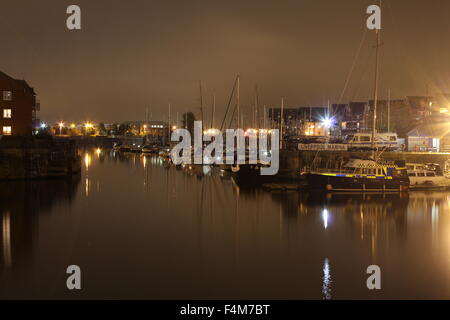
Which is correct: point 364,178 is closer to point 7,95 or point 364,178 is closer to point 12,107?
point 12,107

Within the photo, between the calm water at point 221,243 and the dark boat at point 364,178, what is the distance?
1.09 meters

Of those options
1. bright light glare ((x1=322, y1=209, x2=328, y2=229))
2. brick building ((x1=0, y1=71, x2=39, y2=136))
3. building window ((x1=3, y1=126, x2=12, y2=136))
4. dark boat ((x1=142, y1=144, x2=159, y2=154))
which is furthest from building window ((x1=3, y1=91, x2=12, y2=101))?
dark boat ((x1=142, y1=144, x2=159, y2=154))

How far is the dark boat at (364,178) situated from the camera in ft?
123

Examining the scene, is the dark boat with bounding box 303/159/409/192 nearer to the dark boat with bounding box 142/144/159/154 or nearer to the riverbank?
the riverbank

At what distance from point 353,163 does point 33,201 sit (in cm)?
2430

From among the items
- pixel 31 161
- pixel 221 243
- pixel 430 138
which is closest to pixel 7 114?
pixel 31 161

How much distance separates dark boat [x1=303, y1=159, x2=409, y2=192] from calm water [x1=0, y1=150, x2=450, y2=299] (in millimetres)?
1089

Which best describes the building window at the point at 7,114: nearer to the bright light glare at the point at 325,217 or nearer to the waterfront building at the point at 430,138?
the bright light glare at the point at 325,217

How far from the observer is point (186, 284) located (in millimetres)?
18172

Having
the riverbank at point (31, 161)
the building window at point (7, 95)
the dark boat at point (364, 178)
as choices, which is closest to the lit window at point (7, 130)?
the building window at point (7, 95)

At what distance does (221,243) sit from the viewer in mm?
24297

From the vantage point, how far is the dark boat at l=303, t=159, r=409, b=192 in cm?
3750
